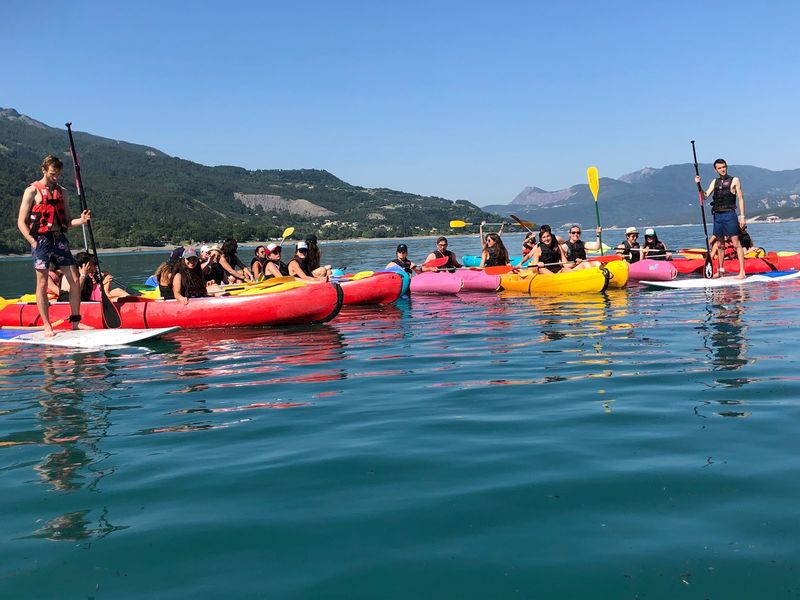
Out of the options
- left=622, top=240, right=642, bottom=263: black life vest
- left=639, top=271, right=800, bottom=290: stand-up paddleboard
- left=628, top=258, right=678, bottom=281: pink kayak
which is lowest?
left=639, top=271, right=800, bottom=290: stand-up paddleboard

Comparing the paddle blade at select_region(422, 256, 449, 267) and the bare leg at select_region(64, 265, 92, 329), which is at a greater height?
the bare leg at select_region(64, 265, 92, 329)

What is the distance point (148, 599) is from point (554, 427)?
309 cm

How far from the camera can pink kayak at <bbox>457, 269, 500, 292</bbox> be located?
17406 millimetres

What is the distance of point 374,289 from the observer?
15.4 meters

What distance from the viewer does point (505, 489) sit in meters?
3.99

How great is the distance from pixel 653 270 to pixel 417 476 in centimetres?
1452

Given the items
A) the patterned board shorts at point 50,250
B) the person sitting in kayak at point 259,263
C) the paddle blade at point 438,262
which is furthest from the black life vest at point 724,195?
the patterned board shorts at point 50,250

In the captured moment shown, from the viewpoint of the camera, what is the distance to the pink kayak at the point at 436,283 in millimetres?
17656

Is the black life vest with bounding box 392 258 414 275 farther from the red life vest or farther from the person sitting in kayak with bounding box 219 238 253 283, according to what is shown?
the red life vest

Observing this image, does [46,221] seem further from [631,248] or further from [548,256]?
[631,248]

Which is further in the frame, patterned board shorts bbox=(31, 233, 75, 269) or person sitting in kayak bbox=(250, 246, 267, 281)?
person sitting in kayak bbox=(250, 246, 267, 281)

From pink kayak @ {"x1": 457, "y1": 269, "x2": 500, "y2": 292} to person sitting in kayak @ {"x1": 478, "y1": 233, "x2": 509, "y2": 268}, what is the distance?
1.49m

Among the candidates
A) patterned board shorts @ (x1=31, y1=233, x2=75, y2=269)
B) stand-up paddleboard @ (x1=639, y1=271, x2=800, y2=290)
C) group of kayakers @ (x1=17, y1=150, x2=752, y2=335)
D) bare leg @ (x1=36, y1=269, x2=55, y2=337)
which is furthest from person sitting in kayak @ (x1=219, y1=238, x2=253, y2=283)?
stand-up paddleboard @ (x1=639, y1=271, x2=800, y2=290)

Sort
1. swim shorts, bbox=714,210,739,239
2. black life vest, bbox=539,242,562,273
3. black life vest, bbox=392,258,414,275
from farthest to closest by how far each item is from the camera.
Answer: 1. black life vest, bbox=392,258,414,275
2. black life vest, bbox=539,242,562,273
3. swim shorts, bbox=714,210,739,239
